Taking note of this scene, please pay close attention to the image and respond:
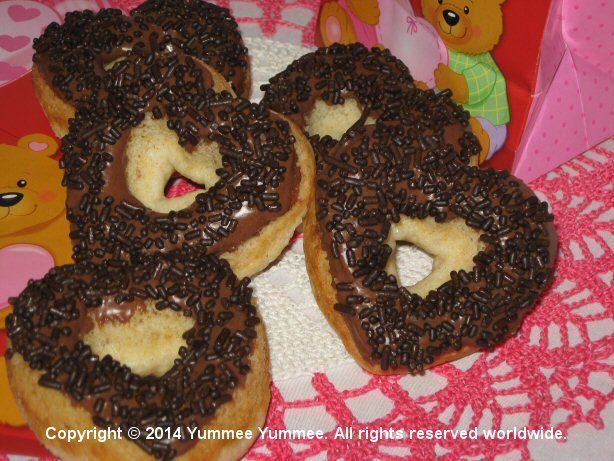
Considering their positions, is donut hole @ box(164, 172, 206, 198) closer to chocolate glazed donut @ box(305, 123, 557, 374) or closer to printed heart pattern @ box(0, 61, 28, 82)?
chocolate glazed donut @ box(305, 123, 557, 374)

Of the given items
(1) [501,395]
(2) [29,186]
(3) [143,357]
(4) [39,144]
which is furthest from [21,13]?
(1) [501,395]

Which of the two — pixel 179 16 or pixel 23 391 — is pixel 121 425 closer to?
pixel 23 391

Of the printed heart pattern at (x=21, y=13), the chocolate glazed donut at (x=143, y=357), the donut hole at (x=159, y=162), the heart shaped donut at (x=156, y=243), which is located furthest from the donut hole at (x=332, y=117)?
the printed heart pattern at (x=21, y=13)

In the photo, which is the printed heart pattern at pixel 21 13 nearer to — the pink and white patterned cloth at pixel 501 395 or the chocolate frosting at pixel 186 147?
the chocolate frosting at pixel 186 147

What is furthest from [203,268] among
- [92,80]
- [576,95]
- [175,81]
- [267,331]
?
[576,95]

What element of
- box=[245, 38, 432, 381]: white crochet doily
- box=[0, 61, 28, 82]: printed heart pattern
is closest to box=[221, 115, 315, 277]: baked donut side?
box=[245, 38, 432, 381]: white crochet doily

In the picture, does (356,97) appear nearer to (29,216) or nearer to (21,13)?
(29,216)
